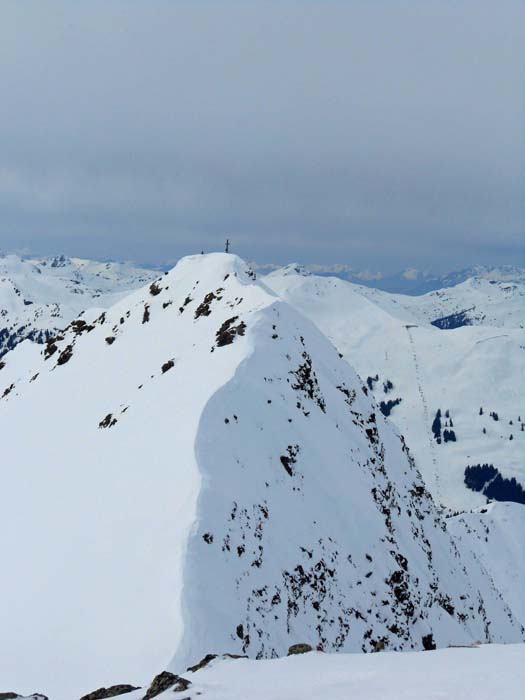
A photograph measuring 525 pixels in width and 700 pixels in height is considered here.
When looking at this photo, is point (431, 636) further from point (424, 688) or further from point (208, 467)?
point (424, 688)

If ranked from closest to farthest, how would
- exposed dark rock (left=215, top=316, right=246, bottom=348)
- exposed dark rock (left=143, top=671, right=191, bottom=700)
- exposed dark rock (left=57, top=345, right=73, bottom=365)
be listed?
1. exposed dark rock (left=143, top=671, right=191, bottom=700)
2. exposed dark rock (left=215, top=316, right=246, bottom=348)
3. exposed dark rock (left=57, top=345, right=73, bottom=365)

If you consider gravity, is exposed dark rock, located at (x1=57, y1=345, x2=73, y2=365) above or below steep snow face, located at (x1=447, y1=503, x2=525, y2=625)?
above

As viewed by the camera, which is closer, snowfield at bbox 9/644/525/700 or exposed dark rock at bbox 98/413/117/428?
snowfield at bbox 9/644/525/700

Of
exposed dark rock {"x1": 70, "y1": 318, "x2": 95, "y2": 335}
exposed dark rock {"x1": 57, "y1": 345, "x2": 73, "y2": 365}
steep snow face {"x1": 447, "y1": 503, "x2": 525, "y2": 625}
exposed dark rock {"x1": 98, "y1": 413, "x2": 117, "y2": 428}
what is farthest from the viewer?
steep snow face {"x1": 447, "y1": 503, "x2": 525, "y2": 625}

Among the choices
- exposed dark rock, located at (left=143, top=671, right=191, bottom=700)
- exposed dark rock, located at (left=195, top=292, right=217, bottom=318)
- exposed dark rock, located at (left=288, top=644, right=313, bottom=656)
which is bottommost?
exposed dark rock, located at (left=288, top=644, right=313, bottom=656)

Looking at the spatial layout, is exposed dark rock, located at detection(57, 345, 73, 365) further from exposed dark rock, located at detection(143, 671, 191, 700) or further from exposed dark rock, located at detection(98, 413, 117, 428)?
exposed dark rock, located at detection(143, 671, 191, 700)

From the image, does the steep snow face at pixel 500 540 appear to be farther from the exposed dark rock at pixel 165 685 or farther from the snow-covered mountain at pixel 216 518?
the exposed dark rock at pixel 165 685

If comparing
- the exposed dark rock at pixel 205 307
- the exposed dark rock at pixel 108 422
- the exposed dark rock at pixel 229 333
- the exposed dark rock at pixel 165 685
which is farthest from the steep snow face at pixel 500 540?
the exposed dark rock at pixel 165 685

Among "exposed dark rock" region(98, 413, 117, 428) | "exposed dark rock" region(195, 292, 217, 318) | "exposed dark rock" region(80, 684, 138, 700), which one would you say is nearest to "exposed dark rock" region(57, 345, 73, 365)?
"exposed dark rock" region(195, 292, 217, 318)

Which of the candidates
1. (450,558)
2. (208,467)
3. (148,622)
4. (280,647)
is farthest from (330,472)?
(450,558)
